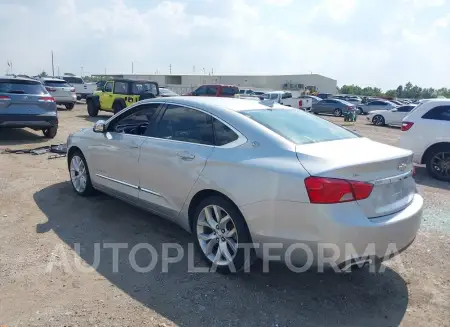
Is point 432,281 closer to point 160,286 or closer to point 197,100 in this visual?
point 160,286

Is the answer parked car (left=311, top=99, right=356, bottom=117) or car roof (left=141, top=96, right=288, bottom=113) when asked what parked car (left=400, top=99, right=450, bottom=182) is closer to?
car roof (left=141, top=96, right=288, bottom=113)

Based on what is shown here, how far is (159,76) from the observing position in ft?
251

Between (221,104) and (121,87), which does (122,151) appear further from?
(121,87)

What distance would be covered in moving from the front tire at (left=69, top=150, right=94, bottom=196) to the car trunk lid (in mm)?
3393

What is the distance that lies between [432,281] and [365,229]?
1.30 meters

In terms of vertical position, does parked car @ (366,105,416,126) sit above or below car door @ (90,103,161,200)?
below

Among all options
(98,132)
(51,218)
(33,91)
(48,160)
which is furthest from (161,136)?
(33,91)

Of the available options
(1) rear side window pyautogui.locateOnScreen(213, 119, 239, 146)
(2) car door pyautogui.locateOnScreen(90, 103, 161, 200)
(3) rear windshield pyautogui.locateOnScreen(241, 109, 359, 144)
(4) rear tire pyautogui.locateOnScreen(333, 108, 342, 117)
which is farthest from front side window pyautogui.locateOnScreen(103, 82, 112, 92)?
(4) rear tire pyautogui.locateOnScreen(333, 108, 342, 117)

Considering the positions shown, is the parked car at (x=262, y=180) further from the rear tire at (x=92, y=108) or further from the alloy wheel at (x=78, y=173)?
the rear tire at (x=92, y=108)

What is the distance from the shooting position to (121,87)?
16.3 m

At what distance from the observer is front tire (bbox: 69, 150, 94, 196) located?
545 centimetres

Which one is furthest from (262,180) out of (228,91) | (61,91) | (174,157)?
(61,91)

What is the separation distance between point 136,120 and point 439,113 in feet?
20.7

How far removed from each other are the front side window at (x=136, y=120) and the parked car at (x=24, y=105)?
5602 mm
